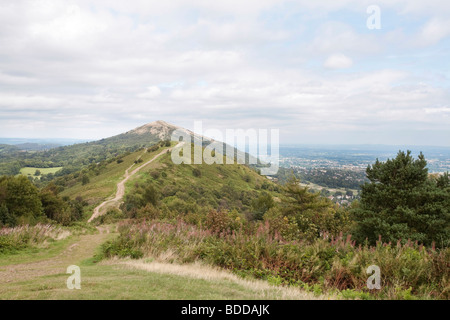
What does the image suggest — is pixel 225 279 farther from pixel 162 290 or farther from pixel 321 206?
pixel 321 206

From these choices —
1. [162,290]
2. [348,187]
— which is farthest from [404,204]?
[348,187]

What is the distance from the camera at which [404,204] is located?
1675 cm

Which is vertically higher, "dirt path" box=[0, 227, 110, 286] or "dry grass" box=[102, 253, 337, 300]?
"dry grass" box=[102, 253, 337, 300]

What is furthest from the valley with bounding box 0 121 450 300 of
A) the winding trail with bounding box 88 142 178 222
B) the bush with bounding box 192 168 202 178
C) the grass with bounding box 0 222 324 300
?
the bush with bounding box 192 168 202 178

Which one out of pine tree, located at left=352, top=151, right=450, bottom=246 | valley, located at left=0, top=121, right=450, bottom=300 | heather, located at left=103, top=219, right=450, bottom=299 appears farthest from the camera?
pine tree, located at left=352, top=151, right=450, bottom=246

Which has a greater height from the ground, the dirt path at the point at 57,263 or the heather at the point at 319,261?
the heather at the point at 319,261

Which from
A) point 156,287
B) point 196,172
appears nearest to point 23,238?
point 156,287

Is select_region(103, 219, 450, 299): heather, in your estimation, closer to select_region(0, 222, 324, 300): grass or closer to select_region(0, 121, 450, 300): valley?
select_region(0, 121, 450, 300): valley

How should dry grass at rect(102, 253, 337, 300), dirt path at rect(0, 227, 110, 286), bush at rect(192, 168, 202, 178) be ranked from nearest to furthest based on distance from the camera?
1. dry grass at rect(102, 253, 337, 300)
2. dirt path at rect(0, 227, 110, 286)
3. bush at rect(192, 168, 202, 178)

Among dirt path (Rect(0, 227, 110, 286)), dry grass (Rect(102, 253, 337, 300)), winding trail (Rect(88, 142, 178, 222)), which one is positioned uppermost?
dry grass (Rect(102, 253, 337, 300))

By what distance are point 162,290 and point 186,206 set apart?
43171mm

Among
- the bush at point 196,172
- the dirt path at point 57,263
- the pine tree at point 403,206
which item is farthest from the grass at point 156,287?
the bush at point 196,172

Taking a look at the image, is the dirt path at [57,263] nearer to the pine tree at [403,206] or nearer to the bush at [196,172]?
the pine tree at [403,206]

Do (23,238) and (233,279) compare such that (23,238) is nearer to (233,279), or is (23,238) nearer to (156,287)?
(156,287)
